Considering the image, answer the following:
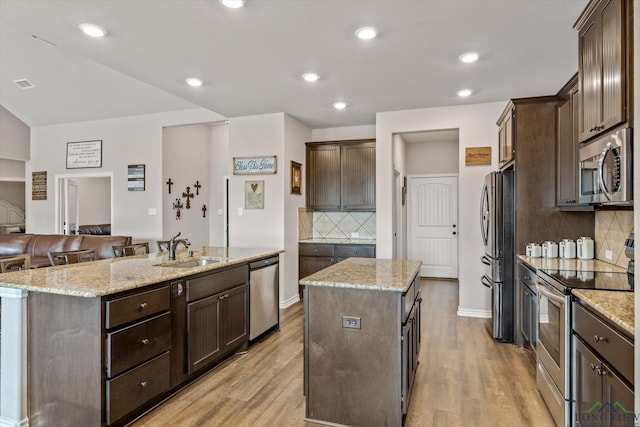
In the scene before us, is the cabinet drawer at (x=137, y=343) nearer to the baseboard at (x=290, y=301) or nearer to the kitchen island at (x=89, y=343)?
the kitchen island at (x=89, y=343)

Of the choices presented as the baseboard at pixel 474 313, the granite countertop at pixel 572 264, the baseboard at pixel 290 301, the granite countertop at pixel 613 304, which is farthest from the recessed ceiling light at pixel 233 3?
the baseboard at pixel 474 313

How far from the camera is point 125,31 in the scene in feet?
8.71

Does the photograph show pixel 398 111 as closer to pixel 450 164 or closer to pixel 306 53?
pixel 306 53

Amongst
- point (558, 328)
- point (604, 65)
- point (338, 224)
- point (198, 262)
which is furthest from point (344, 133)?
point (558, 328)

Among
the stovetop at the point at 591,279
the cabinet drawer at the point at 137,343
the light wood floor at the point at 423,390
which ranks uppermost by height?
the stovetop at the point at 591,279

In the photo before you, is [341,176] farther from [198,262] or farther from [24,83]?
[24,83]

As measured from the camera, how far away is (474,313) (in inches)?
178

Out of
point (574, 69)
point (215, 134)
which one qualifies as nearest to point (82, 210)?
point (215, 134)

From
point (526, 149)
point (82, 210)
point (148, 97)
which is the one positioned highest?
point (148, 97)

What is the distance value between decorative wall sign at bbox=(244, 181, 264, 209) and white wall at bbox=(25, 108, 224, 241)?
122 centimetres

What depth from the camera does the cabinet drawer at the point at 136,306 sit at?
2.01 m

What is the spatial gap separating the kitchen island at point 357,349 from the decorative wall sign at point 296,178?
10.2 ft

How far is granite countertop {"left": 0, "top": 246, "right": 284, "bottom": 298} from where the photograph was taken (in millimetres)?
2012

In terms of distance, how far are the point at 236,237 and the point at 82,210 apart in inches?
156
